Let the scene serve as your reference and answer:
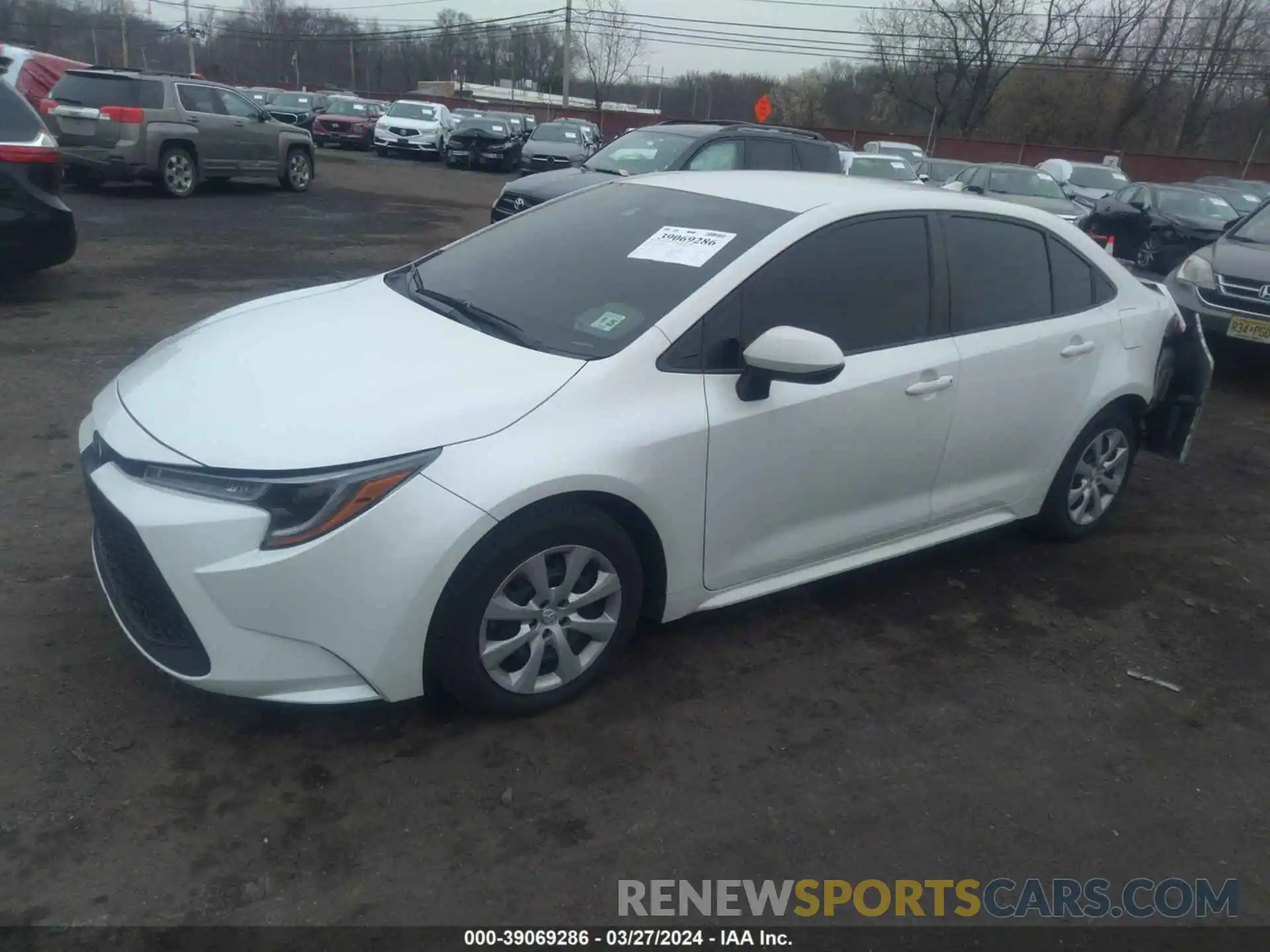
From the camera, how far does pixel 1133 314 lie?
15.2 feet

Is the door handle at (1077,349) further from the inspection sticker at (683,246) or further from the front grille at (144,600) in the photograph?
the front grille at (144,600)

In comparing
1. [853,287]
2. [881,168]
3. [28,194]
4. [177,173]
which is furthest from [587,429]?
[881,168]

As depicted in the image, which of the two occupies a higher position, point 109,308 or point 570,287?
point 570,287

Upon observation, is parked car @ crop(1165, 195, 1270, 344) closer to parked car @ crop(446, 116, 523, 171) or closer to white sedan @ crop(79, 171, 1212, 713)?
white sedan @ crop(79, 171, 1212, 713)

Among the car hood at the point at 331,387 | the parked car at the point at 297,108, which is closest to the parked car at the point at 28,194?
the car hood at the point at 331,387

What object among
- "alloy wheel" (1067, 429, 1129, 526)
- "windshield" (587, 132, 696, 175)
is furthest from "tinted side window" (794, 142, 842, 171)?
"alloy wheel" (1067, 429, 1129, 526)

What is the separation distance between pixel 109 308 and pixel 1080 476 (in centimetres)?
721

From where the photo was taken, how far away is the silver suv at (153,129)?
13375 millimetres

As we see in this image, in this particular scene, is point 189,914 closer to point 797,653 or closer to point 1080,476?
point 797,653

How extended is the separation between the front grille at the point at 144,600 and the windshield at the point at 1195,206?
14.7 metres

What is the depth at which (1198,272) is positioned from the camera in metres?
8.40

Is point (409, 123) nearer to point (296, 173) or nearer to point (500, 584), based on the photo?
point (296, 173)

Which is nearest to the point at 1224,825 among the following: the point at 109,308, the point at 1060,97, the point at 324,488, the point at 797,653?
the point at 797,653

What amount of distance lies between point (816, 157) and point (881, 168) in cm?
689
